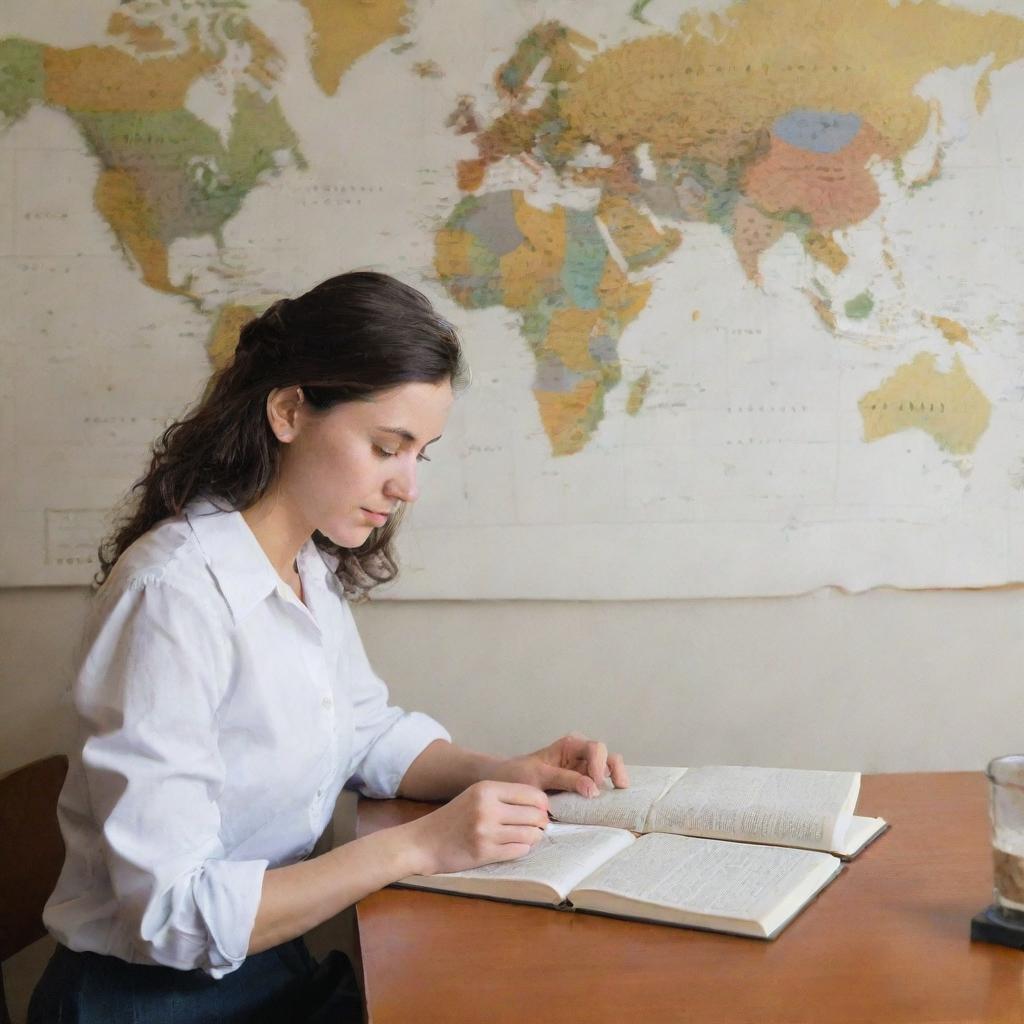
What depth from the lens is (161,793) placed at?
116cm

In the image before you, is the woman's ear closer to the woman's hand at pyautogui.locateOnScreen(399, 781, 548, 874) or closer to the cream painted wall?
the woman's hand at pyautogui.locateOnScreen(399, 781, 548, 874)

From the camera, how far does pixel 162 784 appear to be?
116cm

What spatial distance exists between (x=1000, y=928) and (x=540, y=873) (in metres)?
0.44

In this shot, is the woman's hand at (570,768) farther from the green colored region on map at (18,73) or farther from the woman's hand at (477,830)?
the green colored region on map at (18,73)

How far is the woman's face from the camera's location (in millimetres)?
1426

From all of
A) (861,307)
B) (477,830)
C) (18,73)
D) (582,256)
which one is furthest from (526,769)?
(18,73)

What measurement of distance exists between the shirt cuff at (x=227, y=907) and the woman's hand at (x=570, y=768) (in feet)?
1.54

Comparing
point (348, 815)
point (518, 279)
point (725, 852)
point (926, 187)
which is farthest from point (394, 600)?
point (926, 187)

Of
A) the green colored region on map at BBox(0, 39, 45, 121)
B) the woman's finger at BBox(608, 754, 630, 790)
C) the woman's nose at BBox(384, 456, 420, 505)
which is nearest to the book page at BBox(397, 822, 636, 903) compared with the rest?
the woman's finger at BBox(608, 754, 630, 790)

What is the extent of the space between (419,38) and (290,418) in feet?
3.05

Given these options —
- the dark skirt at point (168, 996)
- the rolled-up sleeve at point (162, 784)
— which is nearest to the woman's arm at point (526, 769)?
the dark skirt at point (168, 996)

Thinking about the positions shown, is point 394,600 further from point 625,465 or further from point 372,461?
point 372,461

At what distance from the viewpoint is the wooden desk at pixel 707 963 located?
965 millimetres

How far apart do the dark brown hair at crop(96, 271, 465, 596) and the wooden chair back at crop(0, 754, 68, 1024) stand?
0.39 metres
